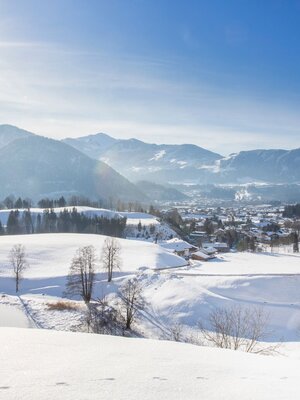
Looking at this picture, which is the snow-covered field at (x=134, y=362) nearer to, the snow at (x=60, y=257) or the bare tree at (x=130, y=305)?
the bare tree at (x=130, y=305)

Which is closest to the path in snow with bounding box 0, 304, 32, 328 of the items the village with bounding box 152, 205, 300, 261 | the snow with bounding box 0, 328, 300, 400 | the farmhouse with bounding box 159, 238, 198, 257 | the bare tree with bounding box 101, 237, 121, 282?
the snow with bounding box 0, 328, 300, 400

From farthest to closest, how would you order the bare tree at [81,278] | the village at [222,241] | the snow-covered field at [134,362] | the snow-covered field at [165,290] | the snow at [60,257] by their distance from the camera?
the village at [222,241], the snow at [60,257], the bare tree at [81,278], the snow-covered field at [165,290], the snow-covered field at [134,362]

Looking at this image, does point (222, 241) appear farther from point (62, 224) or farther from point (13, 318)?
point (13, 318)

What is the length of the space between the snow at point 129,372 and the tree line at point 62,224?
109 m

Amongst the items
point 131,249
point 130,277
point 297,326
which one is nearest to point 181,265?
point 131,249

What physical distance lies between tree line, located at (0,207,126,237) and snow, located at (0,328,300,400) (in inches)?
4278

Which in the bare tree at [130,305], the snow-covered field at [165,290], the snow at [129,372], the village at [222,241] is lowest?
the village at [222,241]

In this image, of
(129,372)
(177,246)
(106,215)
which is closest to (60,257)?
(177,246)

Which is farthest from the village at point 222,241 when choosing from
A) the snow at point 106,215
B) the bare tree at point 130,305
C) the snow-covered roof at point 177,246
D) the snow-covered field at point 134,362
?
the snow-covered field at point 134,362

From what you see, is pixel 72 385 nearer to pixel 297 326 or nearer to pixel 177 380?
pixel 177 380

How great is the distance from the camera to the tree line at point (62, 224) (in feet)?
401

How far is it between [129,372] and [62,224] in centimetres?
12381

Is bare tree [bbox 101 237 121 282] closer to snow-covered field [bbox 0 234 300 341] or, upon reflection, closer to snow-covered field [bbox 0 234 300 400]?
snow-covered field [bbox 0 234 300 341]

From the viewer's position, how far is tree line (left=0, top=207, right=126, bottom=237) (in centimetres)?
12234
